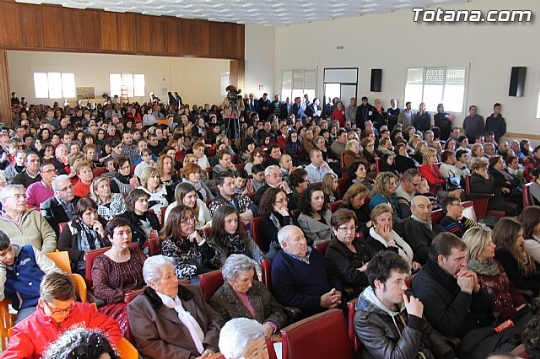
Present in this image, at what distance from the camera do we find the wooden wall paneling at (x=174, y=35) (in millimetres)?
14296

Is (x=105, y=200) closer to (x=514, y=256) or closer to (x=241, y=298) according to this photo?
(x=241, y=298)

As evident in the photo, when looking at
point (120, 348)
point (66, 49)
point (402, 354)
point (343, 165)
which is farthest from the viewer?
point (66, 49)

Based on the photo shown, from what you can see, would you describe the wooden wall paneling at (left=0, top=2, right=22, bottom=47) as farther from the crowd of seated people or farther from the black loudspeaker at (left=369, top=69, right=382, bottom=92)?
the black loudspeaker at (left=369, top=69, right=382, bottom=92)

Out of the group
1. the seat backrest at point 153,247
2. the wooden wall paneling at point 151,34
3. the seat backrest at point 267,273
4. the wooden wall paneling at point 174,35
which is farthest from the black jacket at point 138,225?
the wooden wall paneling at point 174,35

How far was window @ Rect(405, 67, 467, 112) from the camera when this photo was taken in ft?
39.1

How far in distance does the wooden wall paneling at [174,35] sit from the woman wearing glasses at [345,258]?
1218cm

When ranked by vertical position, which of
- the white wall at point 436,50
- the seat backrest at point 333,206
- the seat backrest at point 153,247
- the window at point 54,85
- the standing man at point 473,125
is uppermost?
the white wall at point 436,50

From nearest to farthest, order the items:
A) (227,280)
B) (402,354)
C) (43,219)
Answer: (402,354) < (227,280) < (43,219)

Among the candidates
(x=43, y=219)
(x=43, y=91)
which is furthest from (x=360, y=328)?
(x=43, y=91)

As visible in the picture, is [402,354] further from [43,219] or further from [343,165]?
[343,165]

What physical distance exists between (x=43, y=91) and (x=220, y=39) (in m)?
8.40

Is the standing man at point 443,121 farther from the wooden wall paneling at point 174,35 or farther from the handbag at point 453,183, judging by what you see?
the wooden wall paneling at point 174,35

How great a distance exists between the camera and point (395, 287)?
2482 millimetres

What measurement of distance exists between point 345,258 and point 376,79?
10886 millimetres
